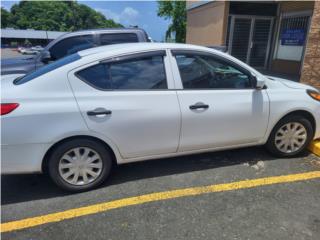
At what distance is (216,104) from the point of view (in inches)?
142

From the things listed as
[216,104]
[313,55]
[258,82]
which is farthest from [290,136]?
[313,55]

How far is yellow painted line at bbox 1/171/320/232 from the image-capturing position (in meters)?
2.90

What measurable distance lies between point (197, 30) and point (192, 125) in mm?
14254

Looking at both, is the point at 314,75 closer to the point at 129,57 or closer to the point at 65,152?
the point at 129,57

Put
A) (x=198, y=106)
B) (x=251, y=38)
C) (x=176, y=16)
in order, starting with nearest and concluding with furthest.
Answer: (x=198, y=106), (x=251, y=38), (x=176, y=16)

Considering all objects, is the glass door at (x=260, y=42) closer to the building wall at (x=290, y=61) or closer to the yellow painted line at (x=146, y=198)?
the building wall at (x=290, y=61)

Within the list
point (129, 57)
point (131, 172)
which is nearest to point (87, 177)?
point (131, 172)

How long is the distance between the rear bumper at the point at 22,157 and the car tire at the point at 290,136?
2.89 metres

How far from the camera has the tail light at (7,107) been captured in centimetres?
296

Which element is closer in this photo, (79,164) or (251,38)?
(79,164)

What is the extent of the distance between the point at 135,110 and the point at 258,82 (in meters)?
1.60

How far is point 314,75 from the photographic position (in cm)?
737

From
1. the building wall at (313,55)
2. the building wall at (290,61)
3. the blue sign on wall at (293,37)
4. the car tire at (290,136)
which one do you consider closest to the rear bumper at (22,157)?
the car tire at (290,136)

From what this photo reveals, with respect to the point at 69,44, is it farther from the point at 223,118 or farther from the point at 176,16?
the point at 176,16
